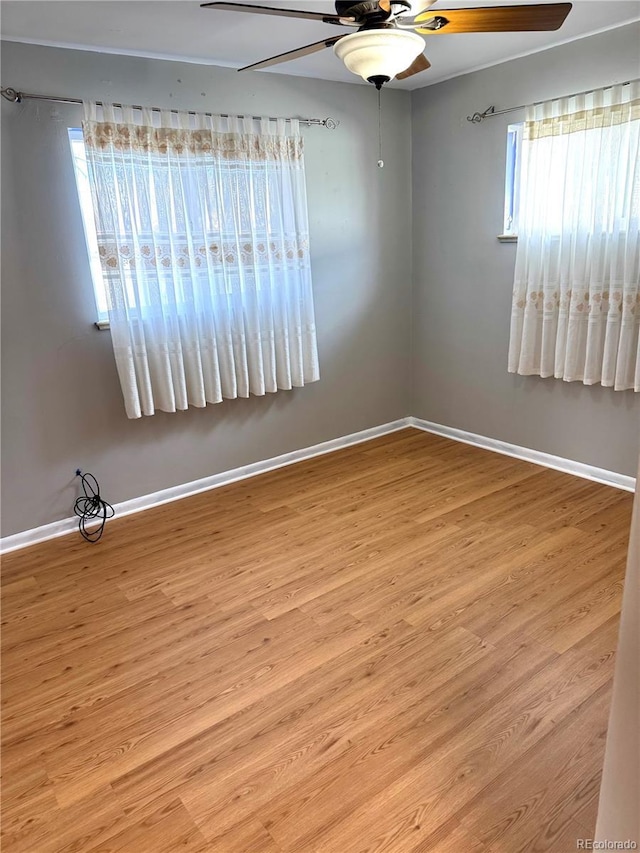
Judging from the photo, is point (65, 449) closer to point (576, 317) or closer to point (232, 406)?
point (232, 406)

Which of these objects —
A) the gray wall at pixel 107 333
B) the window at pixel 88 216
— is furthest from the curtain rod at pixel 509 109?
the window at pixel 88 216

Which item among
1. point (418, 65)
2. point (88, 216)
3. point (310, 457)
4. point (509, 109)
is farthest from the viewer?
point (310, 457)

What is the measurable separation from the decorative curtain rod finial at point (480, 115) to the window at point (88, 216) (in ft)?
7.78

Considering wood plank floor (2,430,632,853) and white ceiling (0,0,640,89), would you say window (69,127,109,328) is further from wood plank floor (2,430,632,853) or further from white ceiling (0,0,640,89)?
wood plank floor (2,430,632,853)

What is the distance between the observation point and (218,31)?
271cm

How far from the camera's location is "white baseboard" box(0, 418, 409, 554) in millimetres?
3141

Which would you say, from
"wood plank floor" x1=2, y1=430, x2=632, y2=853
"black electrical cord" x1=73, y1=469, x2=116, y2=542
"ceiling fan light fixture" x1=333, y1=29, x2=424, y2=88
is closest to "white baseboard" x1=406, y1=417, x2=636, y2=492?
"wood plank floor" x1=2, y1=430, x2=632, y2=853

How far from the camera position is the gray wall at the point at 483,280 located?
3355 mm

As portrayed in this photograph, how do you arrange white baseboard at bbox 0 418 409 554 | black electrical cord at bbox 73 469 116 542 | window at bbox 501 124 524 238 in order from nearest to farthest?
white baseboard at bbox 0 418 409 554
black electrical cord at bbox 73 469 116 542
window at bbox 501 124 524 238

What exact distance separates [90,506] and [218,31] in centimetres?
250

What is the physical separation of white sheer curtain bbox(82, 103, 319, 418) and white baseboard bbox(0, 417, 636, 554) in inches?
22.2

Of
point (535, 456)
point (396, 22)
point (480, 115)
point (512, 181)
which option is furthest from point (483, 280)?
point (396, 22)

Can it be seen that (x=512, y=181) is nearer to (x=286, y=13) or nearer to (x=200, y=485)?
(x=286, y=13)

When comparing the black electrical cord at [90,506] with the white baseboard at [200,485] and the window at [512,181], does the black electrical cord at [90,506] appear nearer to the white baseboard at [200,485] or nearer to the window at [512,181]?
the white baseboard at [200,485]
